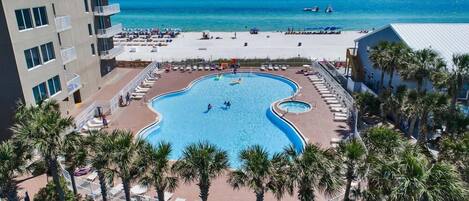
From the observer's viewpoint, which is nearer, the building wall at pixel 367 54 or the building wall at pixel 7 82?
the building wall at pixel 7 82

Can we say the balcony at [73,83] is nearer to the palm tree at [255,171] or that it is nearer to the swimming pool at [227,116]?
the swimming pool at [227,116]

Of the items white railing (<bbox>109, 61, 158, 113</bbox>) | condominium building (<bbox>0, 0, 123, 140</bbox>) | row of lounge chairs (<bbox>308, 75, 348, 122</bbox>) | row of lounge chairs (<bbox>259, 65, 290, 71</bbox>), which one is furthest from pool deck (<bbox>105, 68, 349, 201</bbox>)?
condominium building (<bbox>0, 0, 123, 140</bbox>)

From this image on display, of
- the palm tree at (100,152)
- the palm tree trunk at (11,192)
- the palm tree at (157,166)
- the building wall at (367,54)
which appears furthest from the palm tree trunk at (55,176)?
the building wall at (367,54)

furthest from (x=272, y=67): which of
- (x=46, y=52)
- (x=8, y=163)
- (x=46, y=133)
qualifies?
(x=46, y=133)

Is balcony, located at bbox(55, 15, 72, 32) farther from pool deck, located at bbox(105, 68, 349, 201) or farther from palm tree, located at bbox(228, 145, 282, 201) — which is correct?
palm tree, located at bbox(228, 145, 282, 201)

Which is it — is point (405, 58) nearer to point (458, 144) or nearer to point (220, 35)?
point (458, 144)
